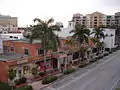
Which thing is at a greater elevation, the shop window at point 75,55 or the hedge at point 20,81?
the shop window at point 75,55

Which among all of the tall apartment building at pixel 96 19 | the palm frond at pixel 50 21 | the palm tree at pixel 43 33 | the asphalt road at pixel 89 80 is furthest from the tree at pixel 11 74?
the tall apartment building at pixel 96 19

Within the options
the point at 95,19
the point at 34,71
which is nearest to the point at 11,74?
the point at 34,71

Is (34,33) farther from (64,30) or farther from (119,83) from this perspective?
(64,30)

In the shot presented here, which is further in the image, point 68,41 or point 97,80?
point 68,41

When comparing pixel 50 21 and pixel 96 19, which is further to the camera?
pixel 96 19

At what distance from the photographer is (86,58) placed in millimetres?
54938

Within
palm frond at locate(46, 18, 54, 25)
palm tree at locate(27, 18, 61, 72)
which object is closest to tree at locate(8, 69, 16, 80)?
palm tree at locate(27, 18, 61, 72)

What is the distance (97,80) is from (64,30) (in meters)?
38.0

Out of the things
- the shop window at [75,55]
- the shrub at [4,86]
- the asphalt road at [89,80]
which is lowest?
the asphalt road at [89,80]

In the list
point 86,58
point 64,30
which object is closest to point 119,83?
point 86,58

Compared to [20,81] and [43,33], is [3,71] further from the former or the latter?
[43,33]

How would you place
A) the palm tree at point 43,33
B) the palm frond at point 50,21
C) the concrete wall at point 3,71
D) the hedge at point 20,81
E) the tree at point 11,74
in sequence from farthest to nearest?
the palm frond at point 50,21 → the palm tree at point 43,33 → the hedge at point 20,81 → the concrete wall at point 3,71 → the tree at point 11,74

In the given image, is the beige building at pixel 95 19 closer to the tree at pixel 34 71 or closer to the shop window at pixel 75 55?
the shop window at pixel 75 55

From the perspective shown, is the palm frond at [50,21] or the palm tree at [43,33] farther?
the palm frond at [50,21]
